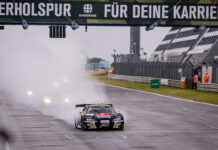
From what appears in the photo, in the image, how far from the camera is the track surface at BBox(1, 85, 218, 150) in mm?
17641

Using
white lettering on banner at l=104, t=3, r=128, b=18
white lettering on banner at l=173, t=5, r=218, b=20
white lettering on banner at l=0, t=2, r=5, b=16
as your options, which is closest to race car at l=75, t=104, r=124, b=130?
white lettering on banner at l=104, t=3, r=128, b=18

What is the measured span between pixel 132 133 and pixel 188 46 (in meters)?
86.4

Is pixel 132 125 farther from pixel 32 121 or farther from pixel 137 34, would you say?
pixel 137 34

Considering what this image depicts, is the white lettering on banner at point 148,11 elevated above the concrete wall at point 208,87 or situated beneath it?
elevated above

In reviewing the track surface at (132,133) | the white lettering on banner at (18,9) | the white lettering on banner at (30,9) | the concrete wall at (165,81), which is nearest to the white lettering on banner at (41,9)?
the white lettering on banner at (30,9)

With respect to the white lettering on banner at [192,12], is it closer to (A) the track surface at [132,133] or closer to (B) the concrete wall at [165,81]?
(A) the track surface at [132,133]

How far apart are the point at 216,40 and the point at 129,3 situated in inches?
2408

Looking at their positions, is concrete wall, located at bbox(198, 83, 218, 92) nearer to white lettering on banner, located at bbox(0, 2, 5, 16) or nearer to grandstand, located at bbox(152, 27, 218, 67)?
grandstand, located at bbox(152, 27, 218, 67)

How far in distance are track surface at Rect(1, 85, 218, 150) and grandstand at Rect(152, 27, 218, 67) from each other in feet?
162

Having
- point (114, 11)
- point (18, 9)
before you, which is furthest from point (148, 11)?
point (18, 9)

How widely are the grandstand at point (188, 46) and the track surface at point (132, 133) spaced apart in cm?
4949

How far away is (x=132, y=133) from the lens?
70.2 ft

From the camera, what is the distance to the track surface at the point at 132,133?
17641mm

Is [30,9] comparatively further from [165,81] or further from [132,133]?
[165,81]
